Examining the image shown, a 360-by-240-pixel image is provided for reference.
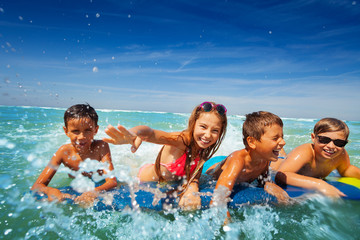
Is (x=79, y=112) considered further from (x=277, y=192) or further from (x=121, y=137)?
(x=277, y=192)

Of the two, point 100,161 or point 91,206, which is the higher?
point 100,161

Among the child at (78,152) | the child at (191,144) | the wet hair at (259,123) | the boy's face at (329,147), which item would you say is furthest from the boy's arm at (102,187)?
the boy's face at (329,147)

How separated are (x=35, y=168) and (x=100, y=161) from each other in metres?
1.92

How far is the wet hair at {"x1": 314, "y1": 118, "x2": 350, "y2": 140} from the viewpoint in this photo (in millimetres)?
2938

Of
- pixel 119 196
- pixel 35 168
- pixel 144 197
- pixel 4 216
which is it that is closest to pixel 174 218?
pixel 144 197

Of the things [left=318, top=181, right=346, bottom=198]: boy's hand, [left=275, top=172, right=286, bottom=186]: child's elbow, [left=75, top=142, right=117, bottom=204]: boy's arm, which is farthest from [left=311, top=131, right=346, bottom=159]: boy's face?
[left=75, top=142, right=117, bottom=204]: boy's arm

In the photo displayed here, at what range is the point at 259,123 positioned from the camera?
259cm

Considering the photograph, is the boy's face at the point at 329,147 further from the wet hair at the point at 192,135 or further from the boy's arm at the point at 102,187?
the boy's arm at the point at 102,187

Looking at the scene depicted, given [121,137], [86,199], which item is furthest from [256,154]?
[86,199]

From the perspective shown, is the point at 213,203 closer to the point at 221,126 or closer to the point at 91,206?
the point at 221,126

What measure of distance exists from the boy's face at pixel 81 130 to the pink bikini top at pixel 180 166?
3.43ft

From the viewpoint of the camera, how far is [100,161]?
10.00 feet

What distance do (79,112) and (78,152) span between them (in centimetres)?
61

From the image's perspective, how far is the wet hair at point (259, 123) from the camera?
2.53 m
